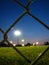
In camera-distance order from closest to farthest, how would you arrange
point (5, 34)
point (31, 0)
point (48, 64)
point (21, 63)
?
point (31, 0) → point (5, 34) → point (48, 64) → point (21, 63)

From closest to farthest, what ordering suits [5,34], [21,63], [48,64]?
1. [5,34]
2. [48,64]
3. [21,63]

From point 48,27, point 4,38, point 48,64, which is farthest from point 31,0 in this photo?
point 48,64

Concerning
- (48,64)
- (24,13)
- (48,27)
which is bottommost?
(48,64)

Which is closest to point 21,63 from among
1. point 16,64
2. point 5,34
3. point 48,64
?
point 16,64

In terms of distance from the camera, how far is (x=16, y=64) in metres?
6.18

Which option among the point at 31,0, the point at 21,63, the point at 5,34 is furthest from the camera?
the point at 21,63

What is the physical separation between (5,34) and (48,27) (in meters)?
0.28

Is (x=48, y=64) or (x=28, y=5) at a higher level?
(x=28, y=5)

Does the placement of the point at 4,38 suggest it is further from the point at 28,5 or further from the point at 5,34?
the point at 28,5

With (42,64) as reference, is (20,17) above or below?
above

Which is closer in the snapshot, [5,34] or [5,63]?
[5,34]

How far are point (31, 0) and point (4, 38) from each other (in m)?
0.30

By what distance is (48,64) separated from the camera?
19.6 feet

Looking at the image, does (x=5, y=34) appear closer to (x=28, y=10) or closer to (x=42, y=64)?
(x=28, y=10)
